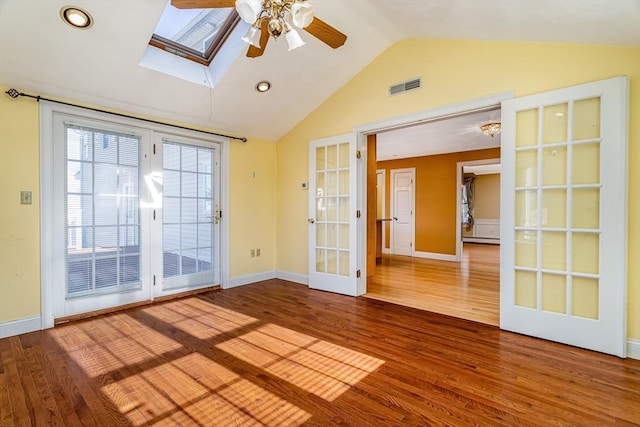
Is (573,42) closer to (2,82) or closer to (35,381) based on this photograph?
(35,381)

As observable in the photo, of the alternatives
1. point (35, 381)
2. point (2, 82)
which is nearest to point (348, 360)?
point (35, 381)

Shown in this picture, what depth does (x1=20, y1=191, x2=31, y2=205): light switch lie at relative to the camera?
2.74 meters

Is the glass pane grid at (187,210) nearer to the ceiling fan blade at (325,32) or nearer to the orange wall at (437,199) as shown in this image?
the ceiling fan blade at (325,32)

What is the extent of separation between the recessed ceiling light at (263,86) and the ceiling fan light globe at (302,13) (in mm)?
1790

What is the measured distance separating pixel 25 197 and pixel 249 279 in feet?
9.02

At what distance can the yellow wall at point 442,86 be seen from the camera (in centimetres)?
226

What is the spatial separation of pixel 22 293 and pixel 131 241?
100cm

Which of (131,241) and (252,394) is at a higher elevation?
(131,241)

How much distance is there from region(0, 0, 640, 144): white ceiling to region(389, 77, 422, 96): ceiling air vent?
1.53ft

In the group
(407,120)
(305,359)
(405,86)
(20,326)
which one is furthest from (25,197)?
(405,86)

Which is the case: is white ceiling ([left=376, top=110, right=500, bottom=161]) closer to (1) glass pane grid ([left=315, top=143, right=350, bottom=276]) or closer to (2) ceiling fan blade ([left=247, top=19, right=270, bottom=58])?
(1) glass pane grid ([left=315, top=143, right=350, bottom=276])

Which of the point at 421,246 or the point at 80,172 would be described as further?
the point at 421,246

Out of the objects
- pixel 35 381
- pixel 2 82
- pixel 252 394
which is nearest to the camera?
pixel 252 394

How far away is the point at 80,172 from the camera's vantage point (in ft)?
10.2
